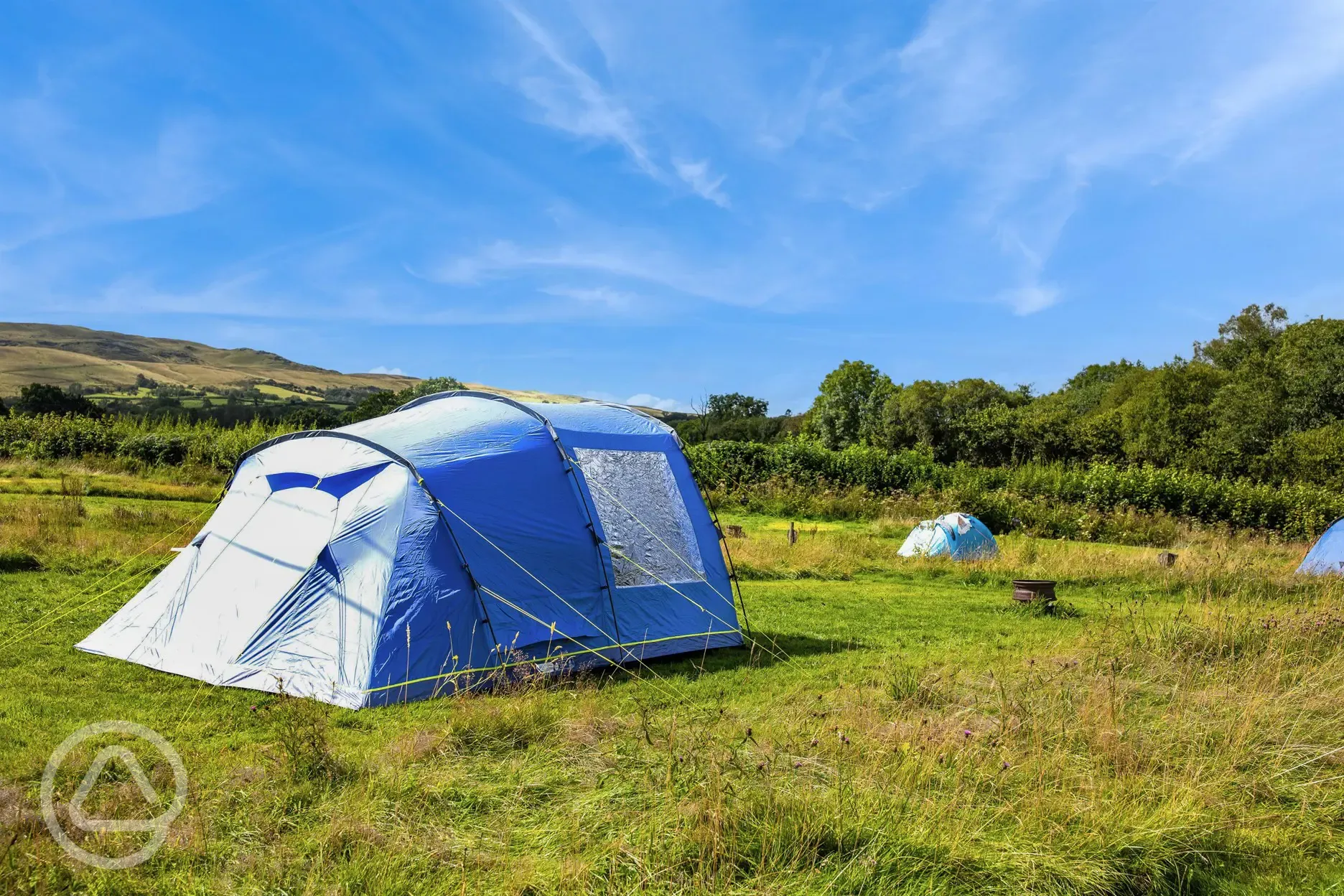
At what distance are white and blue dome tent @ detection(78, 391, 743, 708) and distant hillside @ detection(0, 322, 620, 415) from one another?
92.3 m

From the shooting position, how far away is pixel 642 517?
30.5ft

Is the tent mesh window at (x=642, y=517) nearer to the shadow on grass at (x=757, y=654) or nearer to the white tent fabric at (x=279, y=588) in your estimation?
the shadow on grass at (x=757, y=654)

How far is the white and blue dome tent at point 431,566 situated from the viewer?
751 cm

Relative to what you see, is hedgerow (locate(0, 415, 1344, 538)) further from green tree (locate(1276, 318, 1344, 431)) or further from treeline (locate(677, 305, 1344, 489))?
green tree (locate(1276, 318, 1344, 431))

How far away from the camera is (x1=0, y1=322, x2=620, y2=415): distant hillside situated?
9500cm

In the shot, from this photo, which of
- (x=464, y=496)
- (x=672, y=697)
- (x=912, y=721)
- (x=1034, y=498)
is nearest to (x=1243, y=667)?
(x=912, y=721)

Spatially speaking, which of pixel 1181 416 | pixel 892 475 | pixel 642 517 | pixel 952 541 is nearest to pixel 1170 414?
pixel 1181 416

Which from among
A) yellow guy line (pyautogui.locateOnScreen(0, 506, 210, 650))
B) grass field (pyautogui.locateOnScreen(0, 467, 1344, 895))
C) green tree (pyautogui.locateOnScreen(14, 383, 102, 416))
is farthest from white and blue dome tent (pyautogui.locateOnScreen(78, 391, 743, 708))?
green tree (pyautogui.locateOnScreen(14, 383, 102, 416))

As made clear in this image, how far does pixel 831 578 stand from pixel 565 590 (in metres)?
8.33

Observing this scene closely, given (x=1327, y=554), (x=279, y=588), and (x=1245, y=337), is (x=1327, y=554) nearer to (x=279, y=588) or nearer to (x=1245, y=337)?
(x=279, y=588)

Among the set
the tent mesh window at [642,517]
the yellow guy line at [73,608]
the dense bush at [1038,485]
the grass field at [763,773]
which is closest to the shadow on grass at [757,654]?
the grass field at [763,773]

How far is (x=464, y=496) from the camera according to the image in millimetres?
8211

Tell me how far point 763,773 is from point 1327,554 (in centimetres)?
1675

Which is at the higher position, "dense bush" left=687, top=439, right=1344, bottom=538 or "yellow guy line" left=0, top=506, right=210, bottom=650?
"dense bush" left=687, top=439, right=1344, bottom=538
